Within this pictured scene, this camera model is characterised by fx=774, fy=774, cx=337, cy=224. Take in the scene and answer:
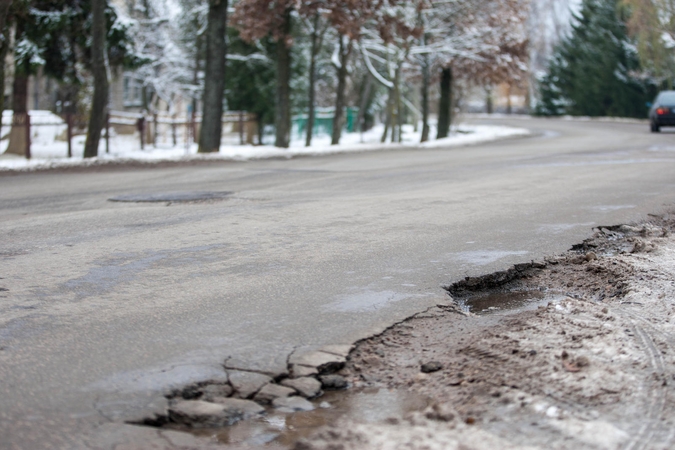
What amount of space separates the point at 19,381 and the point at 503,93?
91.8 metres

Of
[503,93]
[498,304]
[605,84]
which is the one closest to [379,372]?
[498,304]

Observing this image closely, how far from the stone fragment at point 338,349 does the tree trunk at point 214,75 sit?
17091 millimetres

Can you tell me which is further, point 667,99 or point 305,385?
point 667,99

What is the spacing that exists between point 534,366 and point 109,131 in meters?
20.7

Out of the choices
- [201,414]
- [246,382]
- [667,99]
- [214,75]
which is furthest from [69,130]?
[667,99]

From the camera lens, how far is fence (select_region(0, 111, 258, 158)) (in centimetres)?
1991

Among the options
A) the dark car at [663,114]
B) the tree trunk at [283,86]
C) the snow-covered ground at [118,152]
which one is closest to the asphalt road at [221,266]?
the snow-covered ground at [118,152]

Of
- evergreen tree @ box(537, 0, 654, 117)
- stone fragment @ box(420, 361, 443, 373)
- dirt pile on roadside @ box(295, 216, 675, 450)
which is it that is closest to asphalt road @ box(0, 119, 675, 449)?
dirt pile on roadside @ box(295, 216, 675, 450)

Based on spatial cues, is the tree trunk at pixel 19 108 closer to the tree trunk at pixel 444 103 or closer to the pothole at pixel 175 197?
the pothole at pixel 175 197

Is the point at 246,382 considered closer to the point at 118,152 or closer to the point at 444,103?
the point at 118,152

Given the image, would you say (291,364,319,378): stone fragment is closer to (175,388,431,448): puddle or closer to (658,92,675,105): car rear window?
(175,388,431,448): puddle

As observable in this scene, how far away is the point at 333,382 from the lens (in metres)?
3.79

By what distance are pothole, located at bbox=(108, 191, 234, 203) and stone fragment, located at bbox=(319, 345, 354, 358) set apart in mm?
5758

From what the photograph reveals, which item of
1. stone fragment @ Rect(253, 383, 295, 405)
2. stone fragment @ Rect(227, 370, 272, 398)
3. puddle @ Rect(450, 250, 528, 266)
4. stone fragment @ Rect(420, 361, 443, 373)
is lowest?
stone fragment @ Rect(253, 383, 295, 405)
